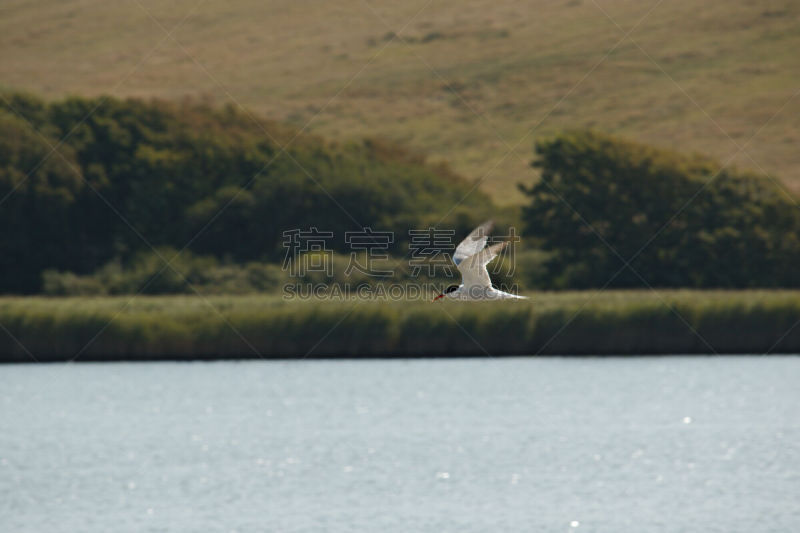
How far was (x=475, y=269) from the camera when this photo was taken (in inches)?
723

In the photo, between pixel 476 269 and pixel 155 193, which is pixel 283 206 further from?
pixel 476 269

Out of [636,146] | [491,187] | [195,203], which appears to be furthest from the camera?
[491,187]

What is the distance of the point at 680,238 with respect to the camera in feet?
217

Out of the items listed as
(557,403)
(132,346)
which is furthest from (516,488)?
(132,346)

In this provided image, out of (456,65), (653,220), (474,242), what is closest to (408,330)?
(653,220)

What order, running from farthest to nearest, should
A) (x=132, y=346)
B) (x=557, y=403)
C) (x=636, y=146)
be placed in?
(x=636, y=146) → (x=132, y=346) → (x=557, y=403)

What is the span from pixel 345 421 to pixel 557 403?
7826mm

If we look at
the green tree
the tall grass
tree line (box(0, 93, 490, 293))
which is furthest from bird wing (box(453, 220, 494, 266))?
tree line (box(0, 93, 490, 293))

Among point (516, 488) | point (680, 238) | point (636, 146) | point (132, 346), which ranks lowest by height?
point (516, 488)

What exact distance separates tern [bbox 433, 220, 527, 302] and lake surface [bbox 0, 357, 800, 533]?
8.36 m

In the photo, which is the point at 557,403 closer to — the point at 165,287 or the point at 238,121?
the point at 165,287

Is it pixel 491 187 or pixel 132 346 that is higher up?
pixel 491 187

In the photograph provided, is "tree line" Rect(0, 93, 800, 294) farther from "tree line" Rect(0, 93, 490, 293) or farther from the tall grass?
the tall grass

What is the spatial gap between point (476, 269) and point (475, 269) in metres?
0.02
